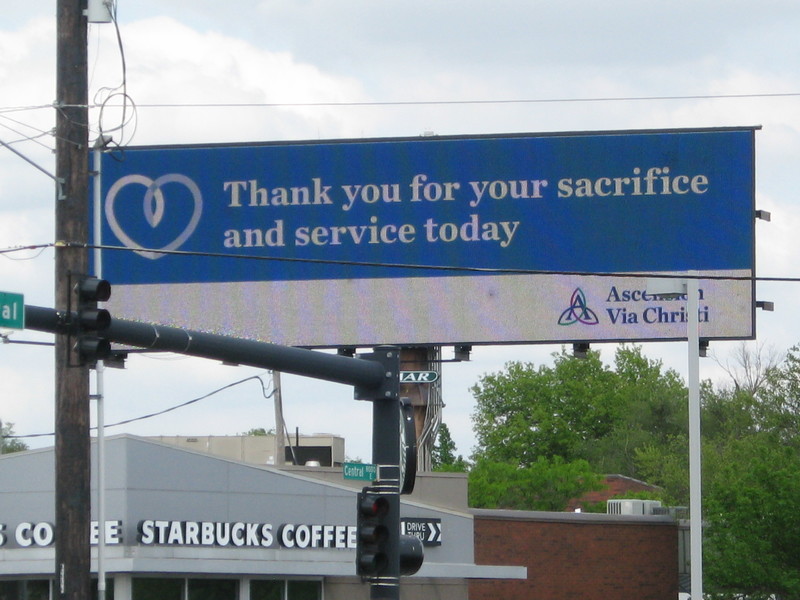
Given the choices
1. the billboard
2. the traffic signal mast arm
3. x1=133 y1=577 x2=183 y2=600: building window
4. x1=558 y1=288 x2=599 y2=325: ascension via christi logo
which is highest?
the billboard

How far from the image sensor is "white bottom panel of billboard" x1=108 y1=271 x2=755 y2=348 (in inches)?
1204

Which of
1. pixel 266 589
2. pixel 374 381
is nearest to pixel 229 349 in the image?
pixel 374 381

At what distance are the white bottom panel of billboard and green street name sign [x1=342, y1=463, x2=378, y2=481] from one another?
51.1 ft

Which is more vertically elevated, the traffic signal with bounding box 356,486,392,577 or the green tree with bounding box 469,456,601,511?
the traffic signal with bounding box 356,486,392,577

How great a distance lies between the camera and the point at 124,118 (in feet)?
53.1

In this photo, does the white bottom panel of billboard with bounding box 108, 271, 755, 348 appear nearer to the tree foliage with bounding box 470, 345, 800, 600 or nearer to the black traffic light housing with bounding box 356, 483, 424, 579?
the tree foliage with bounding box 470, 345, 800, 600

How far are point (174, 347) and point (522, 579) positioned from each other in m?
20.0

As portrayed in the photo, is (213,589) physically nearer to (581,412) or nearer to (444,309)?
(444,309)

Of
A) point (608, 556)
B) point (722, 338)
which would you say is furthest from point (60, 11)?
point (608, 556)

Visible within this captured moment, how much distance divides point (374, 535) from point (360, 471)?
0.70 meters

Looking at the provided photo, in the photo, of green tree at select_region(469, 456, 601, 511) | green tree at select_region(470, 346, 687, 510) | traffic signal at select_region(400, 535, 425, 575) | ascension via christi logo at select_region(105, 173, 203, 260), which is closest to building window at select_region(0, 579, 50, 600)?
ascension via christi logo at select_region(105, 173, 203, 260)

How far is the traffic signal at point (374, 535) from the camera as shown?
15.3 meters

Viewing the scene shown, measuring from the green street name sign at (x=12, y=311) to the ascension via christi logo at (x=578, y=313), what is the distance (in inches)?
763

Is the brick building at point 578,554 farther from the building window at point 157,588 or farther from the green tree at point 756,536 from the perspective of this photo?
the building window at point 157,588
